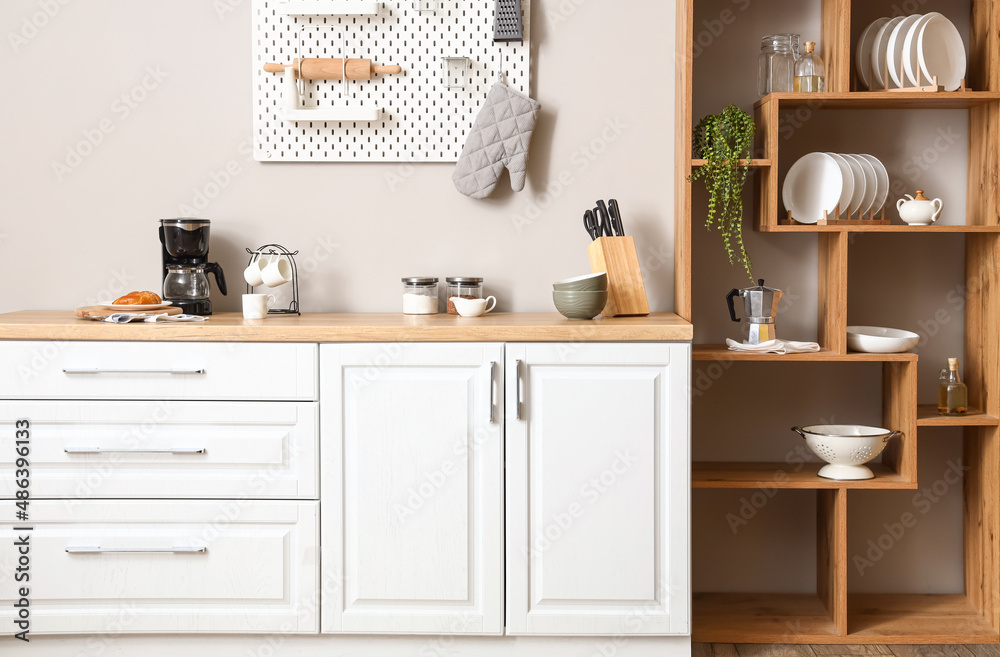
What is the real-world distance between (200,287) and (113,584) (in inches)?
33.9

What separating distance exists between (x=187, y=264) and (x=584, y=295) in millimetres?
1207

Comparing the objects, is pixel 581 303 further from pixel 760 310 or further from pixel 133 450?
pixel 133 450

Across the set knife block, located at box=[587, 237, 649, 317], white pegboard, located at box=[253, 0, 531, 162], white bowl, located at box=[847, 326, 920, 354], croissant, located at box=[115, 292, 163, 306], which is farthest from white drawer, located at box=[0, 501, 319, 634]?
white bowl, located at box=[847, 326, 920, 354]

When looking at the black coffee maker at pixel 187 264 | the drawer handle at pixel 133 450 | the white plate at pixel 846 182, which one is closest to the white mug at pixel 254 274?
the black coffee maker at pixel 187 264

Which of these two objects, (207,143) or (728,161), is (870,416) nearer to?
(728,161)

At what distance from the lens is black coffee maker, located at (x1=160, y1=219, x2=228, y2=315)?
2314 millimetres

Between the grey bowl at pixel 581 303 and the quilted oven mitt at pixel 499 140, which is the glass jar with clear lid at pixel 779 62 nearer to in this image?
the quilted oven mitt at pixel 499 140

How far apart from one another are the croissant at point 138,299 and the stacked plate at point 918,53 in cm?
222

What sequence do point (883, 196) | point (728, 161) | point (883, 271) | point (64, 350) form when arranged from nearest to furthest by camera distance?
1. point (64, 350)
2. point (728, 161)
3. point (883, 196)
4. point (883, 271)

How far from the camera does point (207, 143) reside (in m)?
2.48

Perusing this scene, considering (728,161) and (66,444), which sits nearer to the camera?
(66,444)

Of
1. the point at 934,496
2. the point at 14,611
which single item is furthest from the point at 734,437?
the point at 14,611

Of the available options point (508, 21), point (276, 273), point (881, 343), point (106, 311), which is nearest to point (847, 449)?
point (881, 343)

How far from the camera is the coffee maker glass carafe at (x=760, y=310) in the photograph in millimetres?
2285
